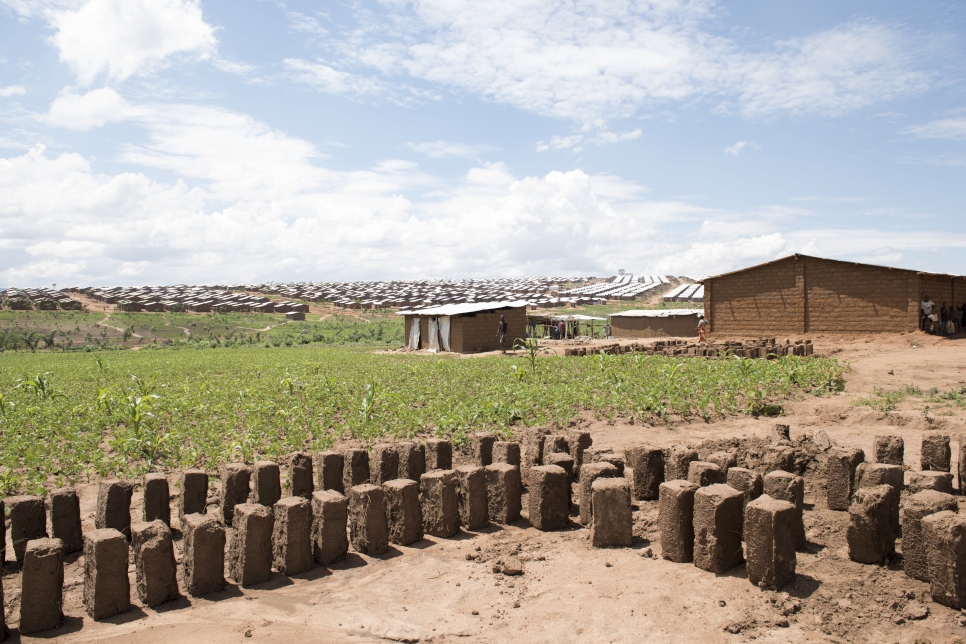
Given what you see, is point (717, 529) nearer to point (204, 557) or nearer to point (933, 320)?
point (204, 557)

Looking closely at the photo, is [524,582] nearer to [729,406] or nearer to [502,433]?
[502,433]

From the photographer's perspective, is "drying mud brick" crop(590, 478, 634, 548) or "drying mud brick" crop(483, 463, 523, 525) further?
"drying mud brick" crop(483, 463, 523, 525)

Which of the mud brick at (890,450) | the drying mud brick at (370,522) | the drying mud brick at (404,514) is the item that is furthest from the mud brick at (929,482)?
the drying mud brick at (370,522)

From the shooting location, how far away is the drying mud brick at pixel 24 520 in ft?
19.3

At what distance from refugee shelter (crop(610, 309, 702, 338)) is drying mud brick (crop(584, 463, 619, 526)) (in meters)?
28.5

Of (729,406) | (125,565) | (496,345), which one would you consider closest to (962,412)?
(729,406)

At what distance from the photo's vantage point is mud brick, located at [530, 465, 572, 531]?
602 cm

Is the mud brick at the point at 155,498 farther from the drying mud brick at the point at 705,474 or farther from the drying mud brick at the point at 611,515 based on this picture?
the drying mud brick at the point at 705,474

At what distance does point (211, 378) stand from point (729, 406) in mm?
14015

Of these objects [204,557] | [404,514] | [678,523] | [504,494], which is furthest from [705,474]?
[204,557]

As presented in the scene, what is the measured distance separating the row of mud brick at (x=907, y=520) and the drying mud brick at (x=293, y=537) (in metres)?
4.16

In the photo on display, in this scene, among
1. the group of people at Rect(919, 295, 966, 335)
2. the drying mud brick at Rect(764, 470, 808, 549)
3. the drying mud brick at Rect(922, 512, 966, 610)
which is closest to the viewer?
the drying mud brick at Rect(922, 512, 966, 610)

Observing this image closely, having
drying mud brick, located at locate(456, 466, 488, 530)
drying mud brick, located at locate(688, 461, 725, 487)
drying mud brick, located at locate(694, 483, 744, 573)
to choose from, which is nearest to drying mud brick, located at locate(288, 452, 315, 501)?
drying mud brick, located at locate(456, 466, 488, 530)

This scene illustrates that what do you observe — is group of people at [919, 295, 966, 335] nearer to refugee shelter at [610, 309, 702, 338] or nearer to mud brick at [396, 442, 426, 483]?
refugee shelter at [610, 309, 702, 338]
